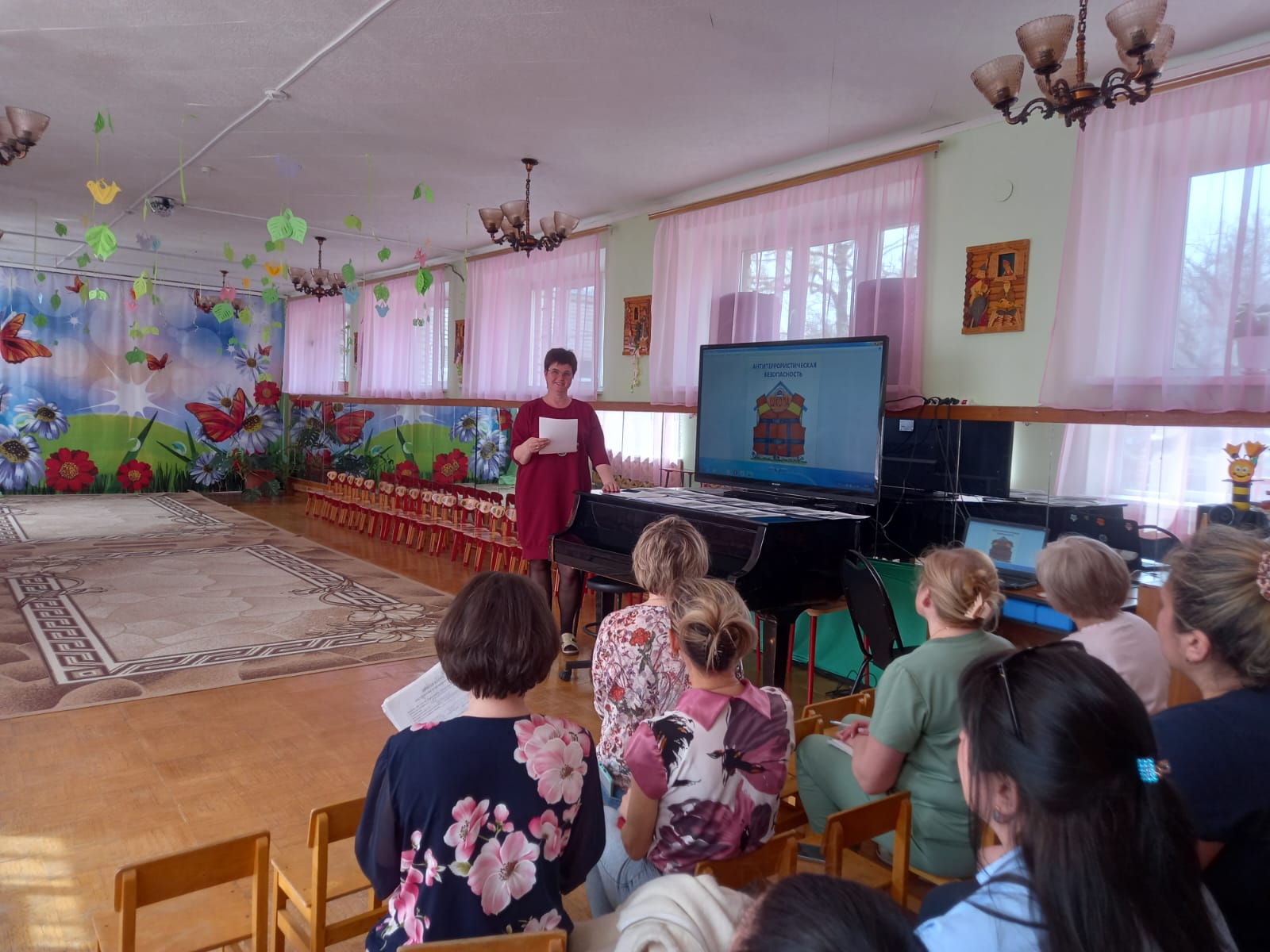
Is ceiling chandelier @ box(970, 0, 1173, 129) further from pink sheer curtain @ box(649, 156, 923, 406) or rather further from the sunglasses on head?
the sunglasses on head

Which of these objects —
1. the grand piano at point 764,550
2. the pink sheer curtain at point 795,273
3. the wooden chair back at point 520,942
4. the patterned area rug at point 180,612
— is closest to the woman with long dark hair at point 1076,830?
the wooden chair back at point 520,942

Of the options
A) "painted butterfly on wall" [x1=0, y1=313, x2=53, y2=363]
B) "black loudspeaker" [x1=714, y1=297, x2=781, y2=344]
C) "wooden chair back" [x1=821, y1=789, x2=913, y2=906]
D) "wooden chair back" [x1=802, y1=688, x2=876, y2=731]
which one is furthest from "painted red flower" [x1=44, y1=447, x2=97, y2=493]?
"wooden chair back" [x1=821, y1=789, x2=913, y2=906]

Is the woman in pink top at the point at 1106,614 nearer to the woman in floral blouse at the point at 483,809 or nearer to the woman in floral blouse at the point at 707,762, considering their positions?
the woman in floral blouse at the point at 707,762

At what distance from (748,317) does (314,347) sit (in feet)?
26.6

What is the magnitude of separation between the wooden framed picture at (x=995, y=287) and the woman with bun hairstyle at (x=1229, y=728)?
2650 millimetres

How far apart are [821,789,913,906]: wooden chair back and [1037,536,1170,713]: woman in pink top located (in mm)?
732

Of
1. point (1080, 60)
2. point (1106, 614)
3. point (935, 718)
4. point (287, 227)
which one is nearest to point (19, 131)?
point (287, 227)

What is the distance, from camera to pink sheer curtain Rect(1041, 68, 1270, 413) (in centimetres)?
311

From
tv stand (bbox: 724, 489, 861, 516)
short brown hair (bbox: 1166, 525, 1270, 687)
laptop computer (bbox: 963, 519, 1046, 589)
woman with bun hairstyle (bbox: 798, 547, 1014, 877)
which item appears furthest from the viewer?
tv stand (bbox: 724, 489, 861, 516)

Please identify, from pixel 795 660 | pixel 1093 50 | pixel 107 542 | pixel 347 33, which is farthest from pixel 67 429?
pixel 1093 50

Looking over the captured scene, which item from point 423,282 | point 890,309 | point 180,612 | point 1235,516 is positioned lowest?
point 180,612

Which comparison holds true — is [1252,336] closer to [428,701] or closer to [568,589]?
[568,589]

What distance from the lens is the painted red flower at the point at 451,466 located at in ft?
25.8

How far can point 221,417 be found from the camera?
11719mm
